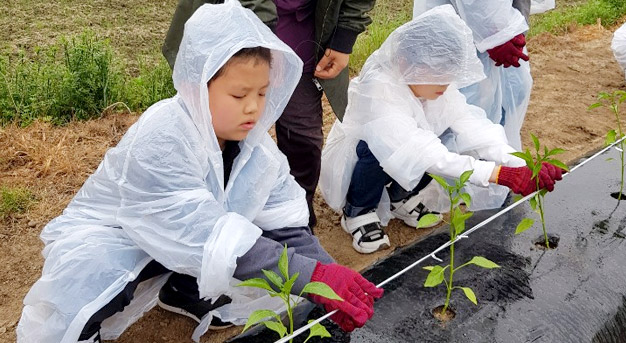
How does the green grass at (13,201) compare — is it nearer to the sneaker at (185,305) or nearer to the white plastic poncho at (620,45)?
the sneaker at (185,305)

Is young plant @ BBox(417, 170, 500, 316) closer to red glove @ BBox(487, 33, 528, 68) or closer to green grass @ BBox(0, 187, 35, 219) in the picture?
red glove @ BBox(487, 33, 528, 68)

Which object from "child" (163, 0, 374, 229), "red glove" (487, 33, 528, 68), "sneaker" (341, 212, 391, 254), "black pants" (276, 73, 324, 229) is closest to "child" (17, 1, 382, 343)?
"child" (163, 0, 374, 229)

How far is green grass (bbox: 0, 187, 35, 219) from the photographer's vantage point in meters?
2.90

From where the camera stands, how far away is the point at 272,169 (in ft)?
6.41

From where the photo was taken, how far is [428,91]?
8.46 ft

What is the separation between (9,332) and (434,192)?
1765mm

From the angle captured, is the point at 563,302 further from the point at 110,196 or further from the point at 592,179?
the point at 110,196

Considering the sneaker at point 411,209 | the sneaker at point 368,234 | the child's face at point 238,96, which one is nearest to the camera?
the child's face at point 238,96

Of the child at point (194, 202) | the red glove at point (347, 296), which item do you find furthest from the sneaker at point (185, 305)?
the red glove at point (347, 296)

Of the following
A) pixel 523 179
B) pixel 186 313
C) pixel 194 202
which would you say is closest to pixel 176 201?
pixel 194 202

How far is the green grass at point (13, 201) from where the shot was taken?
2.90 meters

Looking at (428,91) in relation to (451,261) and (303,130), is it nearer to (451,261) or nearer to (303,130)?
(303,130)

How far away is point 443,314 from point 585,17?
19.1 ft

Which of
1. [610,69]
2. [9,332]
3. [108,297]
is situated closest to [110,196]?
[108,297]
